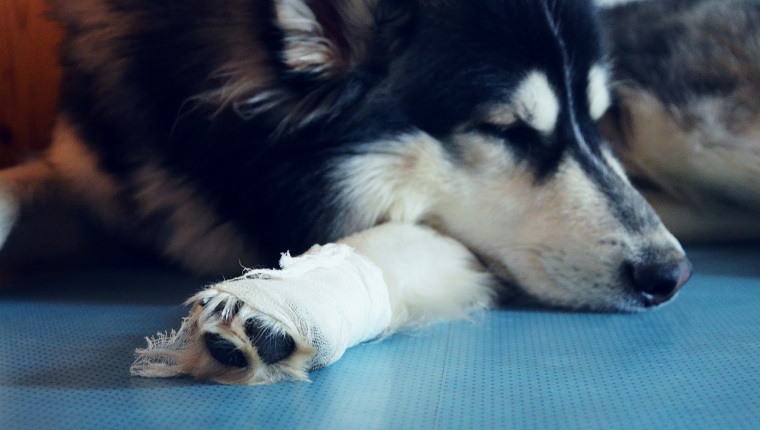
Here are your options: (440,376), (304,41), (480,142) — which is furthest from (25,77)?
(440,376)

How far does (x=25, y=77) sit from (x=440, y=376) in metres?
2.01

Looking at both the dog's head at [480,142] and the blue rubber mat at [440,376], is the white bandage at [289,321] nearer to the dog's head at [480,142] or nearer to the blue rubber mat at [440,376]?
the blue rubber mat at [440,376]

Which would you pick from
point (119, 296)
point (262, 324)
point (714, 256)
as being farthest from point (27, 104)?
point (714, 256)

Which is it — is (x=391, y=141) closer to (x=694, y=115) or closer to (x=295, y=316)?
(x=295, y=316)

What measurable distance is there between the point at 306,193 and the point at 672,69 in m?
1.12

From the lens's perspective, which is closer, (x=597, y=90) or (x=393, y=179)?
(x=393, y=179)

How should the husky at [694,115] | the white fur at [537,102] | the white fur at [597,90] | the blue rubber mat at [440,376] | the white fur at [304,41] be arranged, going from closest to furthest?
the blue rubber mat at [440,376]
the white fur at [304,41]
the white fur at [537,102]
the white fur at [597,90]
the husky at [694,115]

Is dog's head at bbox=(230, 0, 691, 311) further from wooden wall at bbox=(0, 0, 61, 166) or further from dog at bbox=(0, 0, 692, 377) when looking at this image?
wooden wall at bbox=(0, 0, 61, 166)

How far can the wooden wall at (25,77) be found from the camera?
249 cm

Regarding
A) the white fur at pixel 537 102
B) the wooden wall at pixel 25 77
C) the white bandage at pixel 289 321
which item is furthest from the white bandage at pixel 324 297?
the wooden wall at pixel 25 77

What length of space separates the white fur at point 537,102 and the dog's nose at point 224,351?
0.78 m

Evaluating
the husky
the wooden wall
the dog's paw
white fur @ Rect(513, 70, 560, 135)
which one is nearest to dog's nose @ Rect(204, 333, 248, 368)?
the dog's paw

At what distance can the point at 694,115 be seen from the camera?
1.97 m

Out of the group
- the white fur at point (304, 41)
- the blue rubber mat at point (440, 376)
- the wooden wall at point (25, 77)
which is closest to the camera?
the blue rubber mat at point (440, 376)
